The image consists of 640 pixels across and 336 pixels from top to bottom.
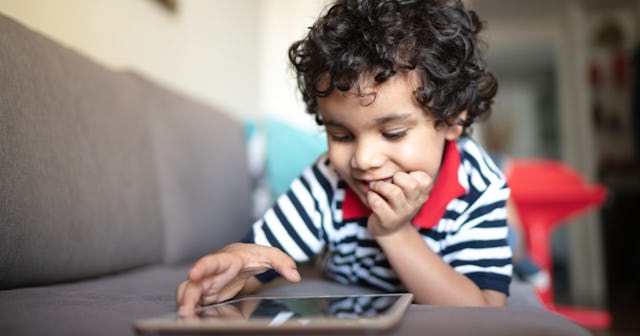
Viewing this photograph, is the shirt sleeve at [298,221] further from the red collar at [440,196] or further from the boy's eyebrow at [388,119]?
the boy's eyebrow at [388,119]

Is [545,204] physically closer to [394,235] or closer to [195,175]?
[195,175]

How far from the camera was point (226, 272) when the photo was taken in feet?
2.22

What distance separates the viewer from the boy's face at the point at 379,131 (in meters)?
0.77

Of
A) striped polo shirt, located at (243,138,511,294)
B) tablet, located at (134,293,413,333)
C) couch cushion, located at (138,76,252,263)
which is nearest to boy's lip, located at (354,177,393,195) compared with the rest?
striped polo shirt, located at (243,138,511,294)

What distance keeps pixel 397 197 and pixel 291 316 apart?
0.28 m

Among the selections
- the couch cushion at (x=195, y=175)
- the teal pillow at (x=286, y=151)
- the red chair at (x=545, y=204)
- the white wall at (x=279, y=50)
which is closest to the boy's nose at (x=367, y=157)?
the couch cushion at (x=195, y=175)

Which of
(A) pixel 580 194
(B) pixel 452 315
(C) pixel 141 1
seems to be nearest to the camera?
(B) pixel 452 315

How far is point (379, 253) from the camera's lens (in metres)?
0.94

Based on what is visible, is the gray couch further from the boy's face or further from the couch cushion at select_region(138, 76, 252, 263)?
the boy's face

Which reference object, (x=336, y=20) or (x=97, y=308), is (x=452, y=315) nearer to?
(x=97, y=308)

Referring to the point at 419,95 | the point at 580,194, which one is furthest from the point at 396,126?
the point at 580,194

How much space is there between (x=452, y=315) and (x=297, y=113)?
217 centimetres

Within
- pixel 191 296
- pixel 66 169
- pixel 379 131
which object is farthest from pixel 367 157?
pixel 66 169

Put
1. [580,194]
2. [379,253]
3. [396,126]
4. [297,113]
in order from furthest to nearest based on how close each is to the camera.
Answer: [297,113], [580,194], [379,253], [396,126]
